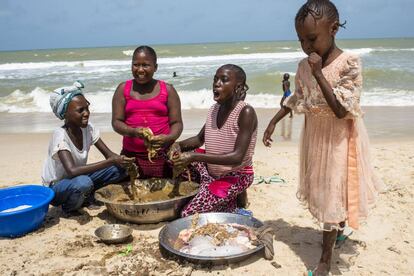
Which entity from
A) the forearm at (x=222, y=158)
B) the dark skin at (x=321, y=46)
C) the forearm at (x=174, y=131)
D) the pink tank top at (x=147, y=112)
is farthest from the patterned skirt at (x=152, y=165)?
the dark skin at (x=321, y=46)

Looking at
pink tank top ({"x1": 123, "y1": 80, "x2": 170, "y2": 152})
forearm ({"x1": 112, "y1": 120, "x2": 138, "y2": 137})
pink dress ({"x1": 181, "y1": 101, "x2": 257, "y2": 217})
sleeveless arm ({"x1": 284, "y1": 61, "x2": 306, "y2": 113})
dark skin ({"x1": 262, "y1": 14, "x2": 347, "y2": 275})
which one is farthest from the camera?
pink tank top ({"x1": 123, "y1": 80, "x2": 170, "y2": 152})

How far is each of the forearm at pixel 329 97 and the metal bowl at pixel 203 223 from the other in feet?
3.86

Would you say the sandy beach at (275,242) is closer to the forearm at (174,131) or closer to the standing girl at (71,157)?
the standing girl at (71,157)

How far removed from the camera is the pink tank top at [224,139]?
12.1 feet

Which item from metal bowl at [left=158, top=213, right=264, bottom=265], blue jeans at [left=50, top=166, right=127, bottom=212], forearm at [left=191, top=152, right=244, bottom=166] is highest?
forearm at [left=191, top=152, right=244, bottom=166]

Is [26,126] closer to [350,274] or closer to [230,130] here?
[230,130]

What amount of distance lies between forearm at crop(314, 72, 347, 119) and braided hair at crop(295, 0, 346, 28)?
1.19 ft

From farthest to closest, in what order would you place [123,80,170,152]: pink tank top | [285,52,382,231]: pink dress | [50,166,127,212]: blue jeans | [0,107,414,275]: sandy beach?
[123,80,170,152]: pink tank top
[50,166,127,212]: blue jeans
[0,107,414,275]: sandy beach
[285,52,382,231]: pink dress

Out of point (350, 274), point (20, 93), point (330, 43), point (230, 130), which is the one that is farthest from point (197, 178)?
point (20, 93)

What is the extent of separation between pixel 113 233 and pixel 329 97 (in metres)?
2.16

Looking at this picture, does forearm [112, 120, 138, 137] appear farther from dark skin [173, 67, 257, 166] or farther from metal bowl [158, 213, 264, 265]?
metal bowl [158, 213, 264, 265]

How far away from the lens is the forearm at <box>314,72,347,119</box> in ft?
7.84

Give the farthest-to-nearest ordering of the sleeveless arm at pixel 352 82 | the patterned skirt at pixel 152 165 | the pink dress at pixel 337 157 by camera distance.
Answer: the patterned skirt at pixel 152 165 → the pink dress at pixel 337 157 → the sleeveless arm at pixel 352 82

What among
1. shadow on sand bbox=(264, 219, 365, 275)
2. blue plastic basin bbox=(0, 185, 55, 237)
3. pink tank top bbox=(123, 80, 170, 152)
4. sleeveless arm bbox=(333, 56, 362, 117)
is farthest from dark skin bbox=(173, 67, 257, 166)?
blue plastic basin bbox=(0, 185, 55, 237)
